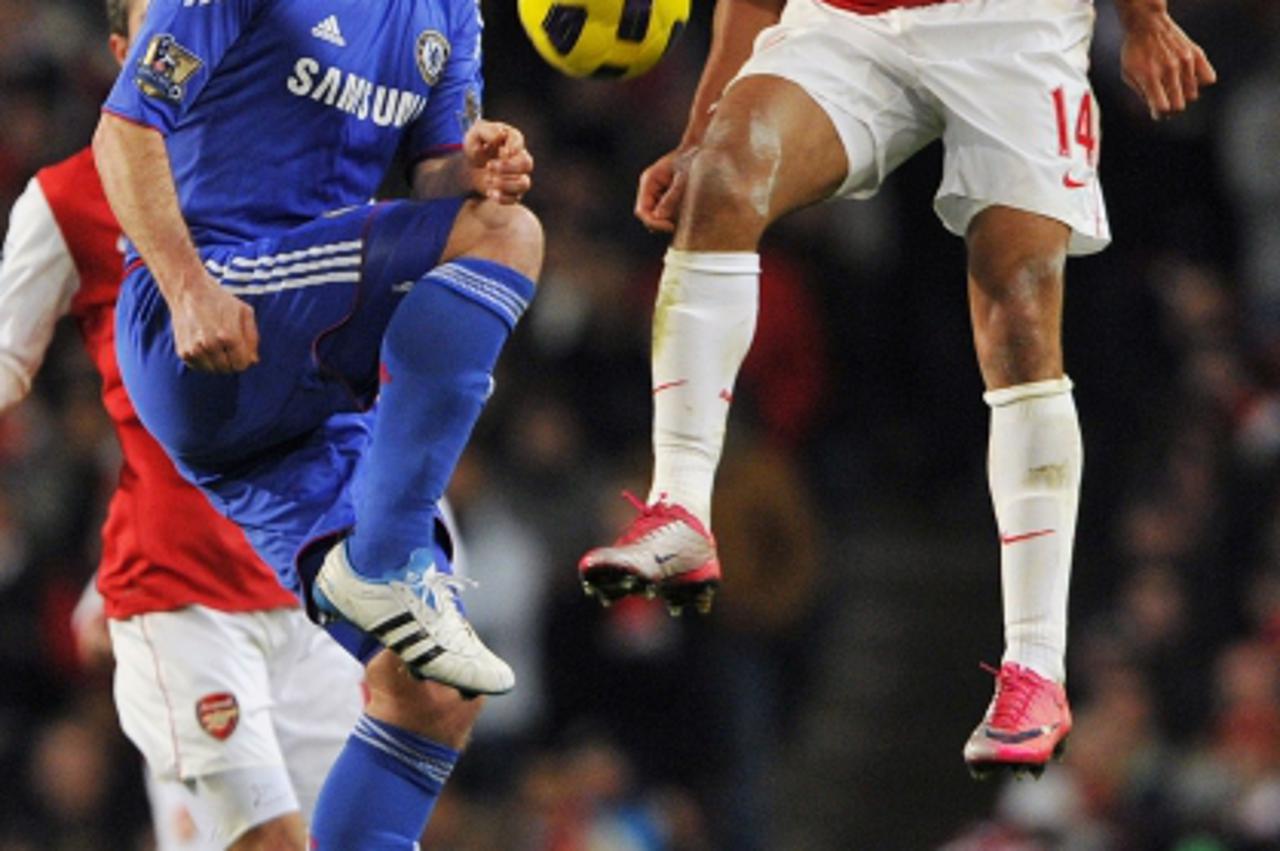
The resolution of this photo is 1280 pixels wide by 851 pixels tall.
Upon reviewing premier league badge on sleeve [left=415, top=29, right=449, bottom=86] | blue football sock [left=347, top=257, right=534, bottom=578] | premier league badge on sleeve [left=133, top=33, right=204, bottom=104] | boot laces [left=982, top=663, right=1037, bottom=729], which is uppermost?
premier league badge on sleeve [left=133, top=33, right=204, bottom=104]

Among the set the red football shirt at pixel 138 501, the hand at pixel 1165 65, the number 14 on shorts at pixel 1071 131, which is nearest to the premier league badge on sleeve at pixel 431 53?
the red football shirt at pixel 138 501

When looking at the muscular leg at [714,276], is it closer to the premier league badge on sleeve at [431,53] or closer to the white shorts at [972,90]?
the white shorts at [972,90]

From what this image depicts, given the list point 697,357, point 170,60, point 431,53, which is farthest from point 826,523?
point 170,60

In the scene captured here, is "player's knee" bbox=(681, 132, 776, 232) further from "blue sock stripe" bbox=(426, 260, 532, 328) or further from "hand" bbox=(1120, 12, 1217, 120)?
"hand" bbox=(1120, 12, 1217, 120)

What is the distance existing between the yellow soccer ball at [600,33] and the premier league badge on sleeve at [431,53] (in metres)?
0.33

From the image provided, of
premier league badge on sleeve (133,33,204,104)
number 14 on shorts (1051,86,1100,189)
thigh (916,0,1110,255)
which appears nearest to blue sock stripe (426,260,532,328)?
premier league badge on sleeve (133,33,204,104)

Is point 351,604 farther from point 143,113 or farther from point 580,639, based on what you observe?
point 580,639

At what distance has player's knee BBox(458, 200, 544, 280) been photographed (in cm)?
500

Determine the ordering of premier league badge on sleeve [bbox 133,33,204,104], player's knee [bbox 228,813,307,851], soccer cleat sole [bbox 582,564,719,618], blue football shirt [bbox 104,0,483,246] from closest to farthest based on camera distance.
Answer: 1. soccer cleat sole [bbox 582,564,719,618]
2. premier league badge on sleeve [bbox 133,33,204,104]
3. blue football shirt [bbox 104,0,483,246]
4. player's knee [bbox 228,813,307,851]

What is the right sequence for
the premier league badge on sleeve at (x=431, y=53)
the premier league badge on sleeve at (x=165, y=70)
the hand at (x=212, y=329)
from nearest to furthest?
1. the hand at (x=212, y=329)
2. the premier league badge on sleeve at (x=165, y=70)
3. the premier league badge on sleeve at (x=431, y=53)

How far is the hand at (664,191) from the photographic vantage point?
197 inches

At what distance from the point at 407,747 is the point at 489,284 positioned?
98cm

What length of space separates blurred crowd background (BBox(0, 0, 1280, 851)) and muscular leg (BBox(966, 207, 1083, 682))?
3514 millimetres

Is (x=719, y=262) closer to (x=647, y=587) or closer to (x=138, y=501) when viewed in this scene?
(x=647, y=587)
